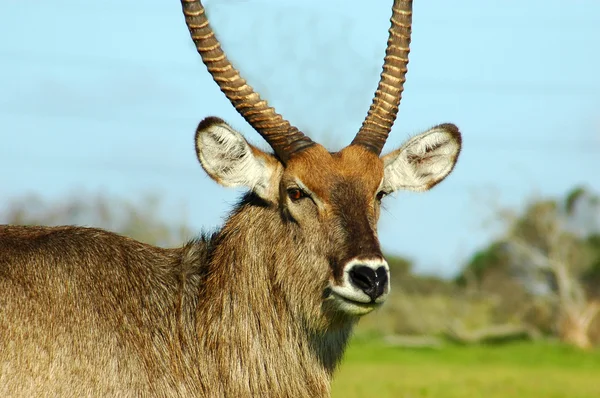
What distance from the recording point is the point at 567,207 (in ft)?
152

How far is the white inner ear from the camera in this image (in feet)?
23.5

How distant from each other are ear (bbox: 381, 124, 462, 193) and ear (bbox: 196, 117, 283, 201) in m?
0.95

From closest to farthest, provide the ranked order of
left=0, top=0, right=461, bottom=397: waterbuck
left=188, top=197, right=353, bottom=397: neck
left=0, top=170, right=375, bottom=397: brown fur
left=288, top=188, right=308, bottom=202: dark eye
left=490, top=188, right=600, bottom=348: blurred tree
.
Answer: left=0, top=170, right=375, bottom=397: brown fur < left=0, top=0, right=461, bottom=397: waterbuck < left=188, top=197, right=353, bottom=397: neck < left=288, top=188, right=308, bottom=202: dark eye < left=490, top=188, right=600, bottom=348: blurred tree

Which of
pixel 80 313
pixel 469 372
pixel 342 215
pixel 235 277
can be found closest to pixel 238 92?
pixel 342 215

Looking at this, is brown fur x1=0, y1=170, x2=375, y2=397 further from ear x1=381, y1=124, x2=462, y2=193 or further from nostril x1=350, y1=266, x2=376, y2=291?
ear x1=381, y1=124, x2=462, y2=193

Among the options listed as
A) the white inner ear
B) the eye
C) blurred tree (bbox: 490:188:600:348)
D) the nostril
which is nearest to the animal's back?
the white inner ear

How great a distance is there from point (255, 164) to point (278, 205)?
33 cm

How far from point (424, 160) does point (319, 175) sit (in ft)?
4.07

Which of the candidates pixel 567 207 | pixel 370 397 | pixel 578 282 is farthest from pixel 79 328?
pixel 567 207

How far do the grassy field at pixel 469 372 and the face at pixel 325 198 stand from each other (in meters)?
10.1

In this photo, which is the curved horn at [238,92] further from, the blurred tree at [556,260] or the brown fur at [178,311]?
the blurred tree at [556,260]

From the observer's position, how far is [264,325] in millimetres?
7191

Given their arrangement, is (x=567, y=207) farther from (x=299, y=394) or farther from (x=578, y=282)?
(x=299, y=394)

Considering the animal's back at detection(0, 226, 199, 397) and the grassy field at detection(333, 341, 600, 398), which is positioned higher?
the animal's back at detection(0, 226, 199, 397)
